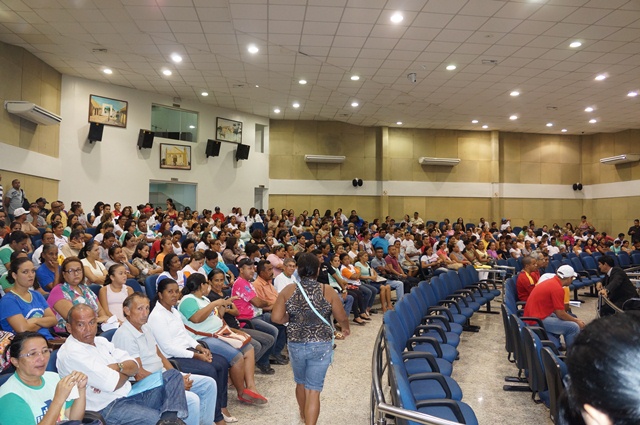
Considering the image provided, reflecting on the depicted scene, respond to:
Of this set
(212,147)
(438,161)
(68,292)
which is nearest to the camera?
(68,292)

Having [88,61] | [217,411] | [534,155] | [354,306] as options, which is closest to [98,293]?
[217,411]

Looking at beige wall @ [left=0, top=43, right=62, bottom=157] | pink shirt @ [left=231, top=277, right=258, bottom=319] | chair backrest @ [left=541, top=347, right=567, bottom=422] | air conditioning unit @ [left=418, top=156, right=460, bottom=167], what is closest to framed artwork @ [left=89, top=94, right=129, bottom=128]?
beige wall @ [left=0, top=43, right=62, bottom=157]

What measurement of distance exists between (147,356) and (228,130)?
45.0 feet

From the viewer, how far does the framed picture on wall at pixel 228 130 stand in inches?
632

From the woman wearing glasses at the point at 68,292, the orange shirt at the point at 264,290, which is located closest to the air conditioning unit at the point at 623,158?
the orange shirt at the point at 264,290

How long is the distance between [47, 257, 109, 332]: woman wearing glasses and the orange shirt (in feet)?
6.05

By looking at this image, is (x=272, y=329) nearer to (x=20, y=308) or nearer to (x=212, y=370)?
(x=212, y=370)

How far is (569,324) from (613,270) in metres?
2.21

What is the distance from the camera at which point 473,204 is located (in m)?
19.9

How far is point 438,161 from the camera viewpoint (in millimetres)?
19297

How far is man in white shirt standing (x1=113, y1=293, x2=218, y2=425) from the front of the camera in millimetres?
3240

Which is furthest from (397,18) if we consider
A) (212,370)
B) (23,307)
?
(23,307)

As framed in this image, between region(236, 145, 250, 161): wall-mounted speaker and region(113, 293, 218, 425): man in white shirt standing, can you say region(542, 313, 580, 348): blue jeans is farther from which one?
region(236, 145, 250, 161): wall-mounted speaker

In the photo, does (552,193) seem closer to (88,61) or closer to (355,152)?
(355,152)
